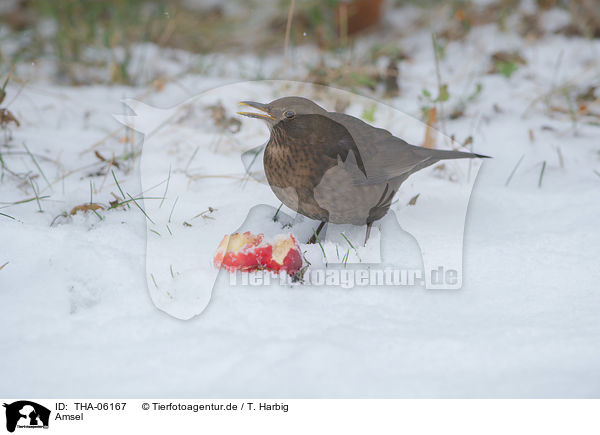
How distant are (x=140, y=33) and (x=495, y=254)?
451 centimetres

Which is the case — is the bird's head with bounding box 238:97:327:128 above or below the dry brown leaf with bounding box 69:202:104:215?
above

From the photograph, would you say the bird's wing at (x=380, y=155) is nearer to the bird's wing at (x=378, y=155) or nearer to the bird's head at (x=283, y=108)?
the bird's wing at (x=378, y=155)

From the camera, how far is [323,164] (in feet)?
7.35

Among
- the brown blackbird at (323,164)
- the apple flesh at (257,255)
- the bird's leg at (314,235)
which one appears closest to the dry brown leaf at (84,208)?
the apple flesh at (257,255)

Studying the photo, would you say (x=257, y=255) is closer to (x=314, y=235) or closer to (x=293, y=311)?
(x=293, y=311)

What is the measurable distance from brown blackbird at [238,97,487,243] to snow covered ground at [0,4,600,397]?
0.28 m

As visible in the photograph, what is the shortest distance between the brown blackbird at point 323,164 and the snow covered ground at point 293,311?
0.28 m

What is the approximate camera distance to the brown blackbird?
2225 mm

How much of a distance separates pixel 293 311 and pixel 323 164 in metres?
0.65

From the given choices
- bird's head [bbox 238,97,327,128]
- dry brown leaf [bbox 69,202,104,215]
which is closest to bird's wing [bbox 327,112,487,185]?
bird's head [bbox 238,97,327,128]

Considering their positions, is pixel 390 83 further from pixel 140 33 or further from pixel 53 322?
pixel 53 322

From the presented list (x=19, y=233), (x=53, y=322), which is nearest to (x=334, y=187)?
(x=53, y=322)
